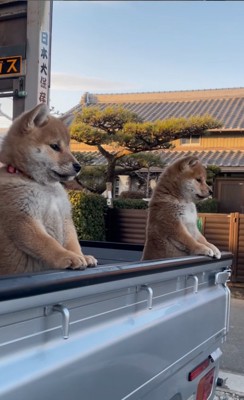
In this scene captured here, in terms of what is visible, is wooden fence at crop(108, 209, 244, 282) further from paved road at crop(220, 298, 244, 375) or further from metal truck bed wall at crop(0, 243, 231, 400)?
metal truck bed wall at crop(0, 243, 231, 400)

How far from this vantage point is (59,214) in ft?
7.72

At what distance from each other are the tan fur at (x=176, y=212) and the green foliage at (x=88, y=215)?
510cm

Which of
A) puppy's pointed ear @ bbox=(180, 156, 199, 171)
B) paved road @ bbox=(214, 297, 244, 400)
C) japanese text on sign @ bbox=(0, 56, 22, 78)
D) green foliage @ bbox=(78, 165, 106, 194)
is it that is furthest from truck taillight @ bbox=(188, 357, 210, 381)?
green foliage @ bbox=(78, 165, 106, 194)

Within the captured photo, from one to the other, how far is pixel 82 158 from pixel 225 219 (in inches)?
215

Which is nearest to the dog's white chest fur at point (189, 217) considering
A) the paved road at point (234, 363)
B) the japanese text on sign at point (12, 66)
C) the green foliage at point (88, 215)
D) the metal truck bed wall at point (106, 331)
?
the metal truck bed wall at point (106, 331)

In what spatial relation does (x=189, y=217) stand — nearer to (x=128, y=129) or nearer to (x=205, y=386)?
(x=205, y=386)

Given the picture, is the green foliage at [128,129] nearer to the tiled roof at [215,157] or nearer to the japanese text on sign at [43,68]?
the tiled roof at [215,157]

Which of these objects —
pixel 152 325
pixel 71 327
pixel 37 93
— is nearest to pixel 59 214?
pixel 152 325

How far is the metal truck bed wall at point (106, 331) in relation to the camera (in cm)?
131

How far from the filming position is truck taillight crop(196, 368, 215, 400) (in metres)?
2.47

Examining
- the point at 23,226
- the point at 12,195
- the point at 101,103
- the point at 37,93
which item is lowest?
the point at 23,226

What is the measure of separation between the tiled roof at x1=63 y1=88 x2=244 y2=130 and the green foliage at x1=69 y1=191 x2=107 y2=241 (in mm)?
9308

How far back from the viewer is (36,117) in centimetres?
223

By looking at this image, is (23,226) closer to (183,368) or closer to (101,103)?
(183,368)
